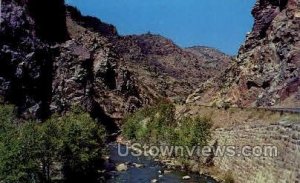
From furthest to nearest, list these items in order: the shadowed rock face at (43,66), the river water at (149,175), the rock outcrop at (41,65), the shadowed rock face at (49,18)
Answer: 1. the shadowed rock face at (49,18)
2. the shadowed rock face at (43,66)
3. the rock outcrop at (41,65)
4. the river water at (149,175)

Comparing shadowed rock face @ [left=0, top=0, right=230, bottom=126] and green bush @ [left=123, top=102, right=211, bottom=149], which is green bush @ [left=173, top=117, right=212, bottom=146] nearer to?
green bush @ [left=123, top=102, right=211, bottom=149]

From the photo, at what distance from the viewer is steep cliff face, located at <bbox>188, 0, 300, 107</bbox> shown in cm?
7031

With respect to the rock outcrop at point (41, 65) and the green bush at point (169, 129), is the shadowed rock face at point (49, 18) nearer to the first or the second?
the rock outcrop at point (41, 65)

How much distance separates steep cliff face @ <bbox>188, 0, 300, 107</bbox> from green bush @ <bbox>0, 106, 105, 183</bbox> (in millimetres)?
27395

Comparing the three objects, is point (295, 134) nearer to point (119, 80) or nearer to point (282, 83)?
point (282, 83)

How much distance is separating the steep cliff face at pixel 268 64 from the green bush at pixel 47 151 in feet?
89.9

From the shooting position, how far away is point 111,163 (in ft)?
203

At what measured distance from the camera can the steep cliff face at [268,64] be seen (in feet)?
231

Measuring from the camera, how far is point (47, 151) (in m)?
40.9

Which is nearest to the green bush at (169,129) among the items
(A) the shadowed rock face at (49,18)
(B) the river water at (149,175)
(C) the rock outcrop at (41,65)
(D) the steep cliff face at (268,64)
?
(B) the river water at (149,175)

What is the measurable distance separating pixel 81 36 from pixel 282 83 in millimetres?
99925

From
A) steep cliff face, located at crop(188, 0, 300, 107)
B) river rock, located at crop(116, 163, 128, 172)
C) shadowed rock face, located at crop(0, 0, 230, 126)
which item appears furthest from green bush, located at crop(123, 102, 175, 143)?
river rock, located at crop(116, 163, 128, 172)

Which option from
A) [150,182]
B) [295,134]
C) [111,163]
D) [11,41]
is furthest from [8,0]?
[295,134]

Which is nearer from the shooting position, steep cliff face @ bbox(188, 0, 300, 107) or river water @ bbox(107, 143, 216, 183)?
river water @ bbox(107, 143, 216, 183)
